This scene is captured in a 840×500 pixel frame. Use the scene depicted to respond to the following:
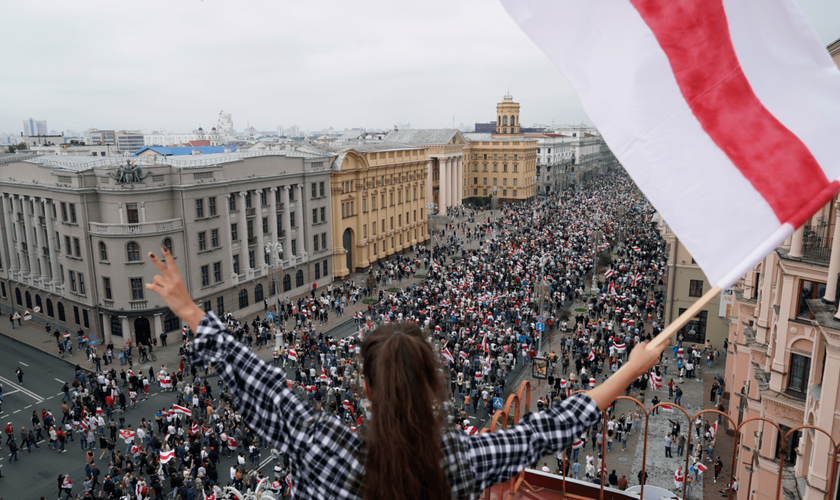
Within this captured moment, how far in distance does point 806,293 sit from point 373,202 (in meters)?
44.8

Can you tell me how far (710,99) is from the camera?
4.74 m

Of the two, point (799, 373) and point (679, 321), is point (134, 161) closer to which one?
point (799, 373)

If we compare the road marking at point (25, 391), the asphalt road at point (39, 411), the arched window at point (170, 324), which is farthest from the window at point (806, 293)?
the arched window at point (170, 324)

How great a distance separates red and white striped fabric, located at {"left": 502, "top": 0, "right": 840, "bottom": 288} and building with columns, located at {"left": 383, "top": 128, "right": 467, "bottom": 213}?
84419 mm

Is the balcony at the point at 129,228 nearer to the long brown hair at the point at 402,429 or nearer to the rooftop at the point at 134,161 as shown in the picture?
the rooftop at the point at 134,161

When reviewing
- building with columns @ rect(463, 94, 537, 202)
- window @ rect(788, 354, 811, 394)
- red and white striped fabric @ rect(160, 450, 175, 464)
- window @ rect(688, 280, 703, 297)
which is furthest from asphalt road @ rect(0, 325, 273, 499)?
building with columns @ rect(463, 94, 537, 202)

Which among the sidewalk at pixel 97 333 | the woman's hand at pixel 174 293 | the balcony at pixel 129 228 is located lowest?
the sidewalk at pixel 97 333

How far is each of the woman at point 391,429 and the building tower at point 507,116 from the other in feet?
415

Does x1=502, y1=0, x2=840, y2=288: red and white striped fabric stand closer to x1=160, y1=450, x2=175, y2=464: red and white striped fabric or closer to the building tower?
x1=160, y1=450, x2=175, y2=464: red and white striped fabric

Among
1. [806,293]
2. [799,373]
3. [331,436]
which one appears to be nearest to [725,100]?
[331,436]

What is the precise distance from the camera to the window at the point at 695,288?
3653 cm

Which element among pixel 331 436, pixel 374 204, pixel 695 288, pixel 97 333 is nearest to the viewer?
pixel 331 436

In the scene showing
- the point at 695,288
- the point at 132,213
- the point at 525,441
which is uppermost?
the point at 525,441

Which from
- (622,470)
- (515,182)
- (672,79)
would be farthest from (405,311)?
(515,182)
